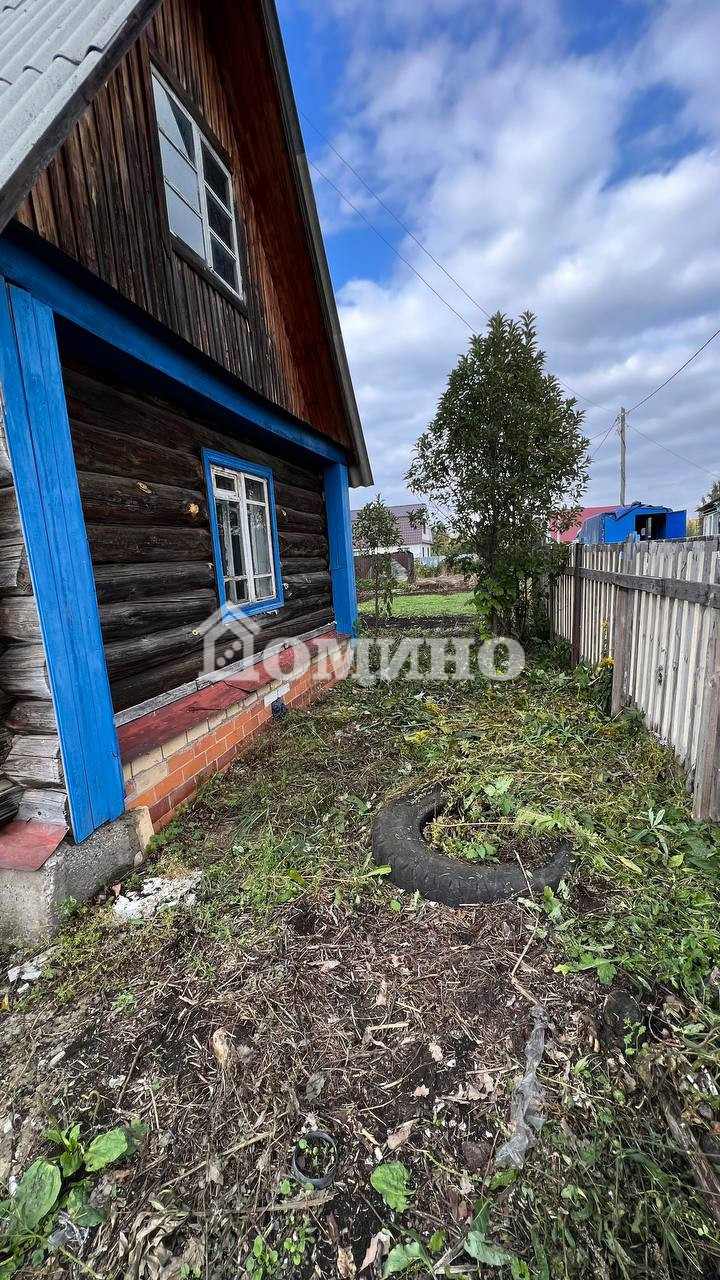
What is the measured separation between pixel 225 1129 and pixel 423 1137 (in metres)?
0.64

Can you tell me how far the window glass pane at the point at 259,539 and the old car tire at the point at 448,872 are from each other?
3.46 meters

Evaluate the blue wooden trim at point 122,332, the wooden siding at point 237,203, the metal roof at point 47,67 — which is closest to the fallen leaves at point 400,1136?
the metal roof at point 47,67

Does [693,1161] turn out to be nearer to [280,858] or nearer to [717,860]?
[717,860]

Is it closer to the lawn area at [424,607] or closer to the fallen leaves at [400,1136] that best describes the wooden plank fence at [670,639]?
→ the fallen leaves at [400,1136]

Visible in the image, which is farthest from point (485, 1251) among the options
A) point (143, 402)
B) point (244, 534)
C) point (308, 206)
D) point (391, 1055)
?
point (308, 206)

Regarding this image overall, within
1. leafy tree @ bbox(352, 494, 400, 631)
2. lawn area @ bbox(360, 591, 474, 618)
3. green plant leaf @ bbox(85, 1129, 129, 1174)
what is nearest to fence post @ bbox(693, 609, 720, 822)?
green plant leaf @ bbox(85, 1129, 129, 1174)

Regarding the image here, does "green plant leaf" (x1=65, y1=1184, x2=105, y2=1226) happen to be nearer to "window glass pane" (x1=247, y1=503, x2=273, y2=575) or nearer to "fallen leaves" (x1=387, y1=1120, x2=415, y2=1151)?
"fallen leaves" (x1=387, y1=1120, x2=415, y2=1151)

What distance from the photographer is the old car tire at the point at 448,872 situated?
240cm

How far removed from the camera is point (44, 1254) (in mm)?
1354

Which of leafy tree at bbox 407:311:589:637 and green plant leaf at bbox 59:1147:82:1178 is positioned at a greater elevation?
leafy tree at bbox 407:311:589:637

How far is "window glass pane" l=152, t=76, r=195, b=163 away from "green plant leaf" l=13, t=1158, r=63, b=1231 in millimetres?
5792

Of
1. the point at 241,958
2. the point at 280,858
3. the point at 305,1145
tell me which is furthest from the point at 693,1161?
the point at 280,858

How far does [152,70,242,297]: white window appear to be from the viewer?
3.72 m

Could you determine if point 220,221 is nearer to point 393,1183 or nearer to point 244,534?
point 244,534
